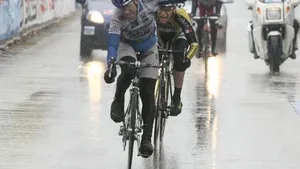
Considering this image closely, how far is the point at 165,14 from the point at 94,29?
436 inches

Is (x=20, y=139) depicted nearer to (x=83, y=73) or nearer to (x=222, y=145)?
(x=222, y=145)

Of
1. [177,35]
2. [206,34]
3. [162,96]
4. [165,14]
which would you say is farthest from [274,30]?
[165,14]

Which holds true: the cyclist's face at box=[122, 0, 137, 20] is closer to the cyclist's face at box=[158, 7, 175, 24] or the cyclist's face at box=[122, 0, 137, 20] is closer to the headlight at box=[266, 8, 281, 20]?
the cyclist's face at box=[158, 7, 175, 24]

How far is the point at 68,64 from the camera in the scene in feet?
59.8

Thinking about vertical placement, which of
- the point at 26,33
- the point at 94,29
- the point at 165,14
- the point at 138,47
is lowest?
the point at 26,33

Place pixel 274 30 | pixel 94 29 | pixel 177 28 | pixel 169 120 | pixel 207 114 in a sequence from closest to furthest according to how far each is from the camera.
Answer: pixel 177 28, pixel 169 120, pixel 207 114, pixel 274 30, pixel 94 29

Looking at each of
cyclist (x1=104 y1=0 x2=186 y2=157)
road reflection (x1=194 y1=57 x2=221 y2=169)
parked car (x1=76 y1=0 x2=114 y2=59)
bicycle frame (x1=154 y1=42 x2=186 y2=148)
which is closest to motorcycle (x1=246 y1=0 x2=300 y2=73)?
road reflection (x1=194 y1=57 x2=221 y2=169)

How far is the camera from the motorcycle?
16.9 metres

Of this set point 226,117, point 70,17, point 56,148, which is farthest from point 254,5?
point 70,17

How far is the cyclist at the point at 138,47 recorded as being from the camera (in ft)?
26.8

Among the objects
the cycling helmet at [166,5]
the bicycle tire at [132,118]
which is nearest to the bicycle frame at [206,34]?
the cycling helmet at [166,5]

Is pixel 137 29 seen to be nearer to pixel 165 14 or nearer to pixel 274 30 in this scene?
pixel 165 14

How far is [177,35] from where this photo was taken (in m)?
9.80

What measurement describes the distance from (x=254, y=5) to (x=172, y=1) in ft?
29.1
